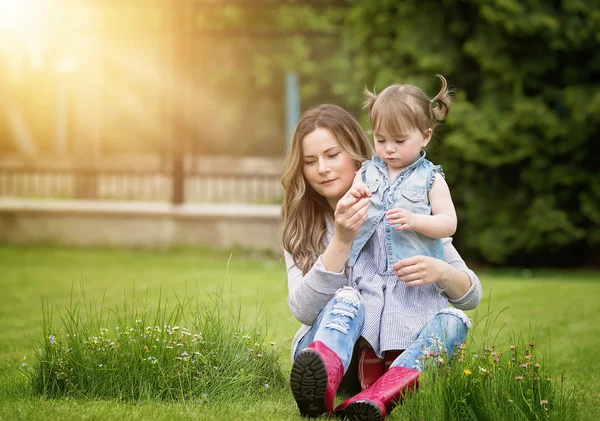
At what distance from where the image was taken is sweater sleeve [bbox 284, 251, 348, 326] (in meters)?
3.45

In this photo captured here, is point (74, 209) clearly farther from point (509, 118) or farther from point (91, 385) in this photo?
point (91, 385)

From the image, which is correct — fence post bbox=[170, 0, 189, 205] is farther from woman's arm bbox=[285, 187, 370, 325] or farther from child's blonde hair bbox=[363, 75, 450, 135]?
child's blonde hair bbox=[363, 75, 450, 135]

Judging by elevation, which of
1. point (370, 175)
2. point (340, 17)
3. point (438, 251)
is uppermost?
point (340, 17)

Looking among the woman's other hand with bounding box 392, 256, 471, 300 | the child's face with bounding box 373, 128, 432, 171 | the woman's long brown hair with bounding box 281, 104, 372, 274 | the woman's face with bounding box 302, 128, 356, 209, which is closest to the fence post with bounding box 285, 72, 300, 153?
the woman's long brown hair with bounding box 281, 104, 372, 274

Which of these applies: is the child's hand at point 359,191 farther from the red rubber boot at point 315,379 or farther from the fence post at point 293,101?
the fence post at point 293,101

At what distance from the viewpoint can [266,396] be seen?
140 inches

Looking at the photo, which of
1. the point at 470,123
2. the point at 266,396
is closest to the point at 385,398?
the point at 266,396

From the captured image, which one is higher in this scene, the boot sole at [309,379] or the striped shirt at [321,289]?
the striped shirt at [321,289]

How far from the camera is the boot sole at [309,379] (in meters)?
3.02

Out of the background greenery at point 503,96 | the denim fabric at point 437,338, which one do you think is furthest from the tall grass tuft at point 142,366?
the background greenery at point 503,96

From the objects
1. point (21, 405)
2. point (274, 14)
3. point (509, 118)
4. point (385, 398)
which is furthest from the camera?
point (274, 14)

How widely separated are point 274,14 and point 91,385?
13371 mm

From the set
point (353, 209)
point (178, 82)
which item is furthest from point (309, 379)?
point (178, 82)

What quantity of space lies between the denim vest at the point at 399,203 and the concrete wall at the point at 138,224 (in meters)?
6.69
